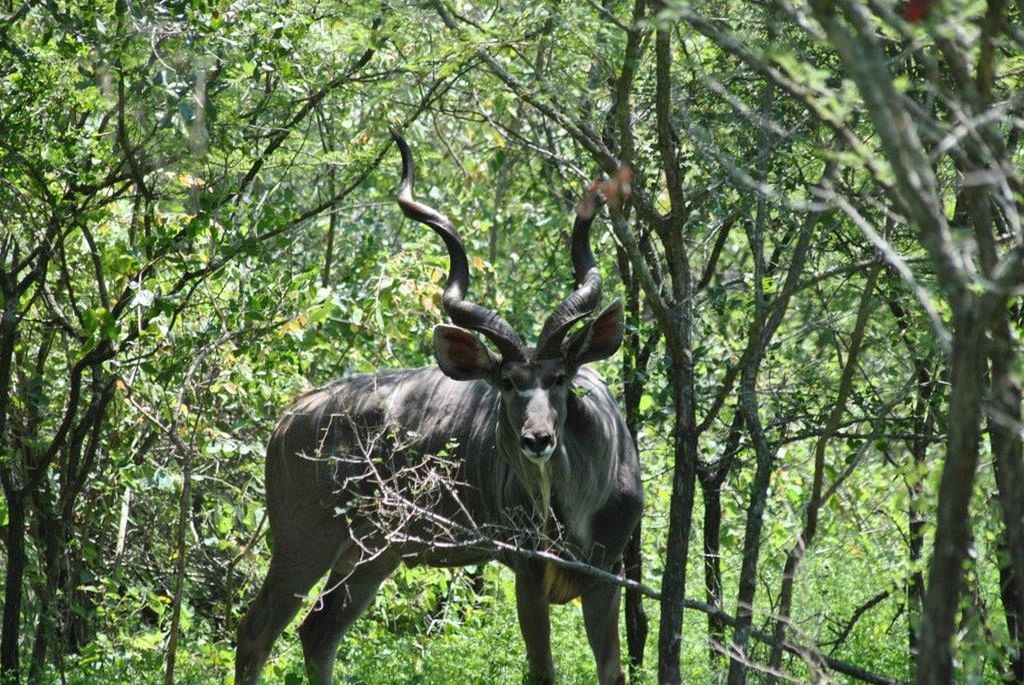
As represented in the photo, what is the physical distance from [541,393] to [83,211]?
188cm

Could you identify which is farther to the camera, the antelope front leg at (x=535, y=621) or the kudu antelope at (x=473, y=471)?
the antelope front leg at (x=535, y=621)

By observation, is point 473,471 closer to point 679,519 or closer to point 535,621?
point 535,621

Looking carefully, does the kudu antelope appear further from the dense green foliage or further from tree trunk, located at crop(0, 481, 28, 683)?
tree trunk, located at crop(0, 481, 28, 683)

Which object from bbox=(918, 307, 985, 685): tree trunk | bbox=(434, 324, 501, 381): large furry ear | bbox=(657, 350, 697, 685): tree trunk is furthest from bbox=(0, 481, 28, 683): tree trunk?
bbox=(918, 307, 985, 685): tree trunk

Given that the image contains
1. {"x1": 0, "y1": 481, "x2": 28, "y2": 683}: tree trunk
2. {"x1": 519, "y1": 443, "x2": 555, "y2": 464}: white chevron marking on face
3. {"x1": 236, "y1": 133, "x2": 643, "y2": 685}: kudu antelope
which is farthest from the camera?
{"x1": 0, "y1": 481, "x2": 28, "y2": 683}: tree trunk

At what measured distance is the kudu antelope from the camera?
17.1 ft

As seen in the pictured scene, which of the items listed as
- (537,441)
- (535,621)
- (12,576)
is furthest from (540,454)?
(12,576)

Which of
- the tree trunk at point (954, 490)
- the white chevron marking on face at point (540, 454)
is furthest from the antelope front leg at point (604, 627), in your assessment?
the tree trunk at point (954, 490)

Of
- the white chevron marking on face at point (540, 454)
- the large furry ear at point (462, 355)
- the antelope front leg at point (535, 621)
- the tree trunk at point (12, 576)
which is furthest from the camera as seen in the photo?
the tree trunk at point (12, 576)

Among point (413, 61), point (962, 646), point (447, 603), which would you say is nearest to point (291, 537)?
point (447, 603)

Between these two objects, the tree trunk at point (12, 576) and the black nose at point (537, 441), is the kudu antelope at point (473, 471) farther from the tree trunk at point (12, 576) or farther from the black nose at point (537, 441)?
the tree trunk at point (12, 576)

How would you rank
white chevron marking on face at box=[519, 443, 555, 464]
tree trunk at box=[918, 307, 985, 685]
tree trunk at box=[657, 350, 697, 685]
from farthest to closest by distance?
white chevron marking on face at box=[519, 443, 555, 464] → tree trunk at box=[657, 350, 697, 685] → tree trunk at box=[918, 307, 985, 685]

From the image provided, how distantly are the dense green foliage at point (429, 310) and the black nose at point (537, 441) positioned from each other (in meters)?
0.58

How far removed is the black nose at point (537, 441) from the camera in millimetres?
4863
